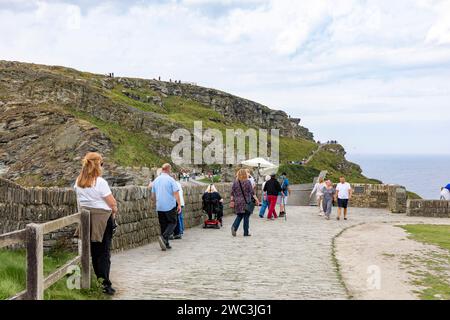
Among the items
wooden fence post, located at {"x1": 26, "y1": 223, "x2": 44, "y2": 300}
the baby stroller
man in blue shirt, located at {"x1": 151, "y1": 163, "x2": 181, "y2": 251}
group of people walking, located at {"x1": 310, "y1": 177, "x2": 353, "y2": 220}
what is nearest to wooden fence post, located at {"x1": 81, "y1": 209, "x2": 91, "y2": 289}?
wooden fence post, located at {"x1": 26, "y1": 223, "x2": 44, "y2": 300}

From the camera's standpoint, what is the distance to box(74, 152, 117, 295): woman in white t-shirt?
27.1 feet

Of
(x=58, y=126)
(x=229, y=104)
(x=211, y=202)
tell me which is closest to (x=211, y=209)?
(x=211, y=202)

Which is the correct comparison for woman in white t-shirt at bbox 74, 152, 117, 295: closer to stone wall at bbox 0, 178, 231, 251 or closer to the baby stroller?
stone wall at bbox 0, 178, 231, 251

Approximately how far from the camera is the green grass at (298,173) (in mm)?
93375

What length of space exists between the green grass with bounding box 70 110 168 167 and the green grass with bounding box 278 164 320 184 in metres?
23.8

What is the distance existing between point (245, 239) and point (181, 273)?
18.9 feet

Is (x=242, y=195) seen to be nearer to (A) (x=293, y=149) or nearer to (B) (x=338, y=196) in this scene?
(B) (x=338, y=196)

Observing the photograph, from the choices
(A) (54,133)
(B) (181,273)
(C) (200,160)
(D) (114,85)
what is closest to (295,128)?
(D) (114,85)

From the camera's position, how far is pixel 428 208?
27469 mm

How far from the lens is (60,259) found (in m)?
10.7

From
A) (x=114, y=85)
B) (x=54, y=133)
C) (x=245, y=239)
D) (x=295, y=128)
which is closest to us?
(x=245, y=239)

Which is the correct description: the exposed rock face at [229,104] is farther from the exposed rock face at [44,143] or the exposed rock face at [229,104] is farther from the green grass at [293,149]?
the exposed rock face at [44,143]

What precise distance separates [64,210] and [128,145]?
5916 cm
